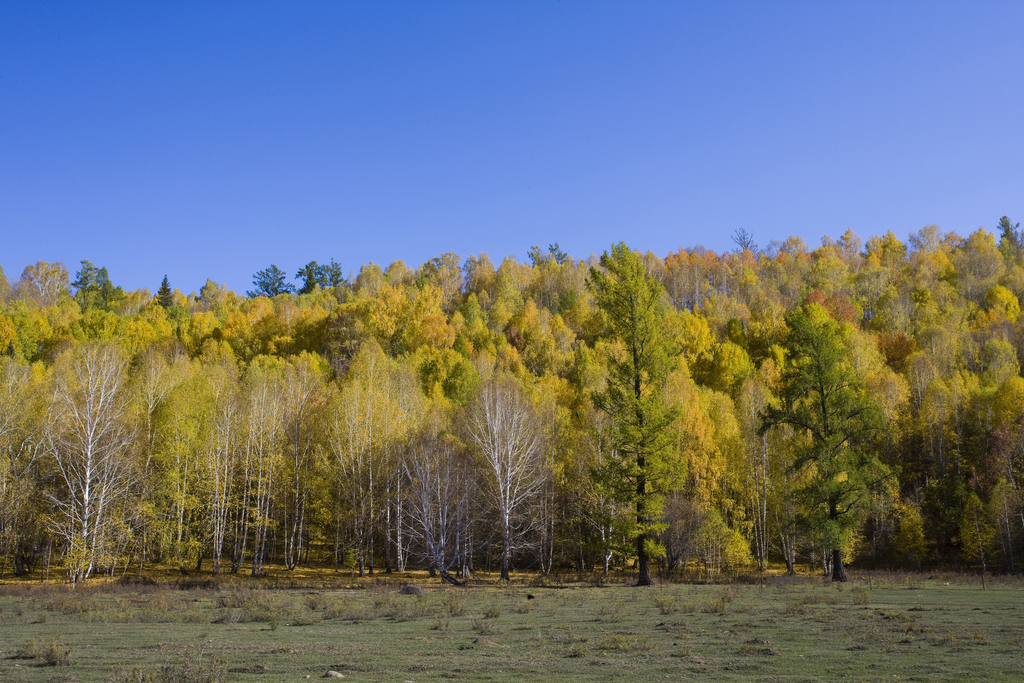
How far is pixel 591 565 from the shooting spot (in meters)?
47.3

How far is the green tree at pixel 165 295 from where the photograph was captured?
10425 centimetres

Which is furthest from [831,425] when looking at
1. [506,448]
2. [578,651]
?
[578,651]

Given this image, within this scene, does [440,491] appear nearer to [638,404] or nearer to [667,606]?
[638,404]

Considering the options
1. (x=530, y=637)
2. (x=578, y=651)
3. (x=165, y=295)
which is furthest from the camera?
(x=165, y=295)

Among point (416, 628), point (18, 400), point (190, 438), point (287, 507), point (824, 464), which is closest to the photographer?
point (416, 628)

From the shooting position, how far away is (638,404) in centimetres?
3155

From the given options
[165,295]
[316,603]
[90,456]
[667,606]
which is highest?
[165,295]

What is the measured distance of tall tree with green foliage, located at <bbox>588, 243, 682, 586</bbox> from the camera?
3123cm

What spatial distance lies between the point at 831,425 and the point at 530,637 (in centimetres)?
2672

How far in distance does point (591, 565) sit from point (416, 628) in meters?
33.5

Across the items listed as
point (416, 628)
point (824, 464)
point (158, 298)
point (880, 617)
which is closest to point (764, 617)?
point (880, 617)

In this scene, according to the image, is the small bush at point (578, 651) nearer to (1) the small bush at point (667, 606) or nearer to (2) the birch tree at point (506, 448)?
(1) the small bush at point (667, 606)

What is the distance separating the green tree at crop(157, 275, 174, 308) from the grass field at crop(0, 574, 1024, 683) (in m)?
87.3

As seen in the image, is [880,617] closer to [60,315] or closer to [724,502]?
[724,502]
